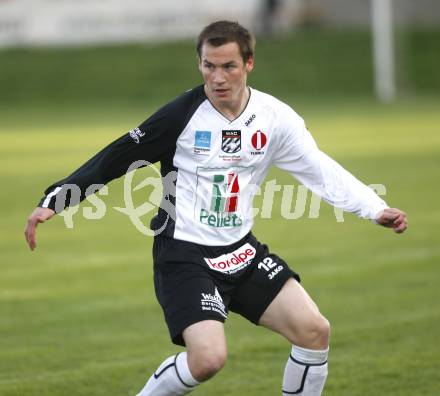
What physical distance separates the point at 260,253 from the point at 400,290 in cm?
453

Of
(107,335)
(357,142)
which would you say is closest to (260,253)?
(107,335)

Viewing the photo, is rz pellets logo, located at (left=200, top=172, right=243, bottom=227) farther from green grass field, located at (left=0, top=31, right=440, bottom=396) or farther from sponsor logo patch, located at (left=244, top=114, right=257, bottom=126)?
green grass field, located at (left=0, top=31, right=440, bottom=396)

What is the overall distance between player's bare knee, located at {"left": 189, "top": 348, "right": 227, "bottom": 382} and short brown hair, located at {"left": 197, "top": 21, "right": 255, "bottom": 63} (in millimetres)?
1690

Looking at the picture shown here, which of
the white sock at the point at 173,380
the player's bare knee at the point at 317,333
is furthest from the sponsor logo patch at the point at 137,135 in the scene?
the player's bare knee at the point at 317,333

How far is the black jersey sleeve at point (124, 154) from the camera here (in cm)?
593

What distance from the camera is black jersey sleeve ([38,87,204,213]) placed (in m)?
5.93

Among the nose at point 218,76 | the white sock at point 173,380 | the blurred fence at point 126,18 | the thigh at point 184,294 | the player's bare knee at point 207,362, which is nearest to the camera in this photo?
the player's bare knee at point 207,362

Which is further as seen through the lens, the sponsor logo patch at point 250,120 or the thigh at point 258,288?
the sponsor logo patch at point 250,120

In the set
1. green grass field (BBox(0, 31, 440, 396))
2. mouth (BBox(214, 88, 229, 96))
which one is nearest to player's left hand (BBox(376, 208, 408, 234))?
mouth (BBox(214, 88, 229, 96))

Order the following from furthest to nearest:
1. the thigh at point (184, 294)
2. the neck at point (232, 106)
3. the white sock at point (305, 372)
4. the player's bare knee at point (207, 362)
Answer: the neck at point (232, 106), the white sock at point (305, 372), the thigh at point (184, 294), the player's bare knee at point (207, 362)

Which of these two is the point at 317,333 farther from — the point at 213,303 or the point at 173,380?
the point at 173,380

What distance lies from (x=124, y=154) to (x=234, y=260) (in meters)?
0.88

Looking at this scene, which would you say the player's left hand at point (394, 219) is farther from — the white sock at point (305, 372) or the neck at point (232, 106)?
the neck at point (232, 106)

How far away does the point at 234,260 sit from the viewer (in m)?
6.07
